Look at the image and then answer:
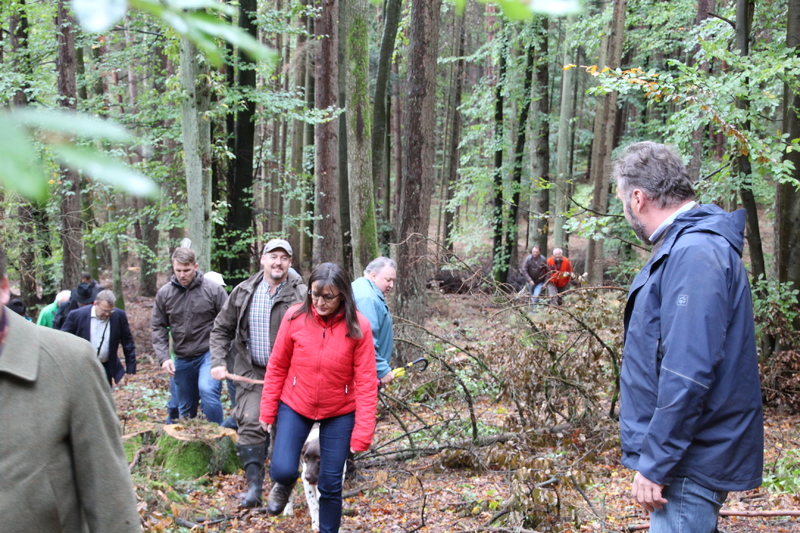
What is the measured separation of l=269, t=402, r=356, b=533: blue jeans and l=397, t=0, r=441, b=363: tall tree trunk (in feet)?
15.0

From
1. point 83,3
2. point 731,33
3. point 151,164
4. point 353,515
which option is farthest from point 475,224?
point 83,3

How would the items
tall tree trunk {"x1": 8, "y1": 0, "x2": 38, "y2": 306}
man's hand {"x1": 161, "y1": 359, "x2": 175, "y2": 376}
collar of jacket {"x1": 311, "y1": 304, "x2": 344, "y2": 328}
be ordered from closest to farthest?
collar of jacket {"x1": 311, "y1": 304, "x2": 344, "y2": 328} < man's hand {"x1": 161, "y1": 359, "x2": 175, "y2": 376} < tall tree trunk {"x1": 8, "y1": 0, "x2": 38, "y2": 306}

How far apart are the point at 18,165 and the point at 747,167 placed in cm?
834

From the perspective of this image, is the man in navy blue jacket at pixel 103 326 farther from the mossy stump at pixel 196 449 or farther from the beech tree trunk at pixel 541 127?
the beech tree trunk at pixel 541 127

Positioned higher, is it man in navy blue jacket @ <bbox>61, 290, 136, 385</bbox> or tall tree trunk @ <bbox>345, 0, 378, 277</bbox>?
tall tree trunk @ <bbox>345, 0, 378, 277</bbox>

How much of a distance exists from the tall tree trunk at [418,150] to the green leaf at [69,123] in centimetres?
809

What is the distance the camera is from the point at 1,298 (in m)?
1.73

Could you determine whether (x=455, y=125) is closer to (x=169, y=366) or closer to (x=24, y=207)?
(x=24, y=207)

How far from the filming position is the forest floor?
4.34 meters

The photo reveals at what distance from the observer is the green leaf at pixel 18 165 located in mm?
696

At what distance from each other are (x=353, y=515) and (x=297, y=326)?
6.16 feet

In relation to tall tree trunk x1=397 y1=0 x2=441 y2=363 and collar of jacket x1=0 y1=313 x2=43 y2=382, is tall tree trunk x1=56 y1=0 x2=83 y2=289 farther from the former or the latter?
collar of jacket x1=0 y1=313 x2=43 y2=382

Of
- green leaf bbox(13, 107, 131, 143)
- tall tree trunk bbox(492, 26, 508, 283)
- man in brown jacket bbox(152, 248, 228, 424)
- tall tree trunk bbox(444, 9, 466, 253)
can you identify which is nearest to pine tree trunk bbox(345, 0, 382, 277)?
man in brown jacket bbox(152, 248, 228, 424)

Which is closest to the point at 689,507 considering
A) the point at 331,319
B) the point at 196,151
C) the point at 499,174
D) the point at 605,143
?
the point at 331,319
